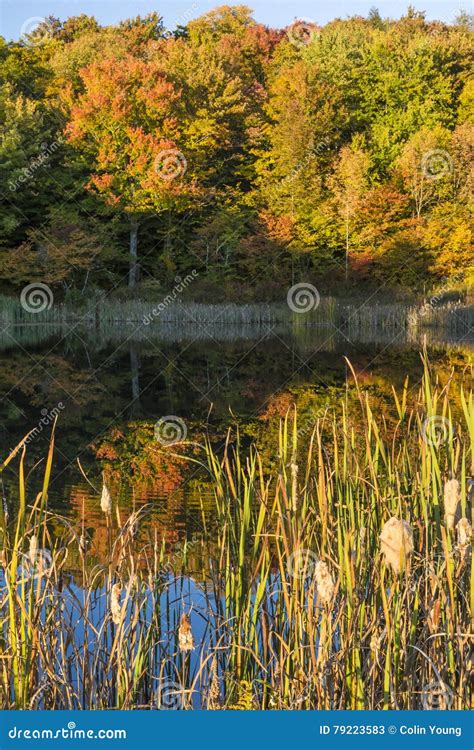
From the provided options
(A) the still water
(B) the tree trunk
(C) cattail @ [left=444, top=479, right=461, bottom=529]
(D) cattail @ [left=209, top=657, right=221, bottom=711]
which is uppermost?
(B) the tree trunk

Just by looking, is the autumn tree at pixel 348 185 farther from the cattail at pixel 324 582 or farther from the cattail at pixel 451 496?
the cattail at pixel 324 582

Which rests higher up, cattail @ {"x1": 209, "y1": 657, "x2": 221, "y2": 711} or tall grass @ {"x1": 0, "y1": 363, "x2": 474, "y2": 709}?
tall grass @ {"x1": 0, "y1": 363, "x2": 474, "y2": 709}

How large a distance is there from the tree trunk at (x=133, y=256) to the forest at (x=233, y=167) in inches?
2.6

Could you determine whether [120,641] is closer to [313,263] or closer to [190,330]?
[190,330]

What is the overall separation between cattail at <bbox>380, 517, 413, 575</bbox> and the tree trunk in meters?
24.6

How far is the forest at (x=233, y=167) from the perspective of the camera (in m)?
26.0

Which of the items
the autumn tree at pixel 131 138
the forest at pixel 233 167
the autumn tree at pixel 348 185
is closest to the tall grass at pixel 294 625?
the forest at pixel 233 167

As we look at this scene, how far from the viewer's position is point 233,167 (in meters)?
31.0

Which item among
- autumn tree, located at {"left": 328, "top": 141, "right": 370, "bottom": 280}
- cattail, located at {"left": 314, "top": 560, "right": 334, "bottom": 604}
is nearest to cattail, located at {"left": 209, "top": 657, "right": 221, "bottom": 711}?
cattail, located at {"left": 314, "top": 560, "right": 334, "bottom": 604}

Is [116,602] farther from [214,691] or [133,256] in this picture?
[133,256]

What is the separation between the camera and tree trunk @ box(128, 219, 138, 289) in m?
26.7

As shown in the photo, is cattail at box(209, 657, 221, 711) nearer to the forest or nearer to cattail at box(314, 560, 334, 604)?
cattail at box(314, 560, 334, 604)

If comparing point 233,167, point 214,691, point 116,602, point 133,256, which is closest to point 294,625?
point 214,691

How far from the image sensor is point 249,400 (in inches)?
408
